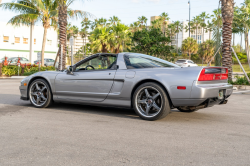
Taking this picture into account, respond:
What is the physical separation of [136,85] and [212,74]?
148 centimetres

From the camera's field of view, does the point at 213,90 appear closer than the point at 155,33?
Yes

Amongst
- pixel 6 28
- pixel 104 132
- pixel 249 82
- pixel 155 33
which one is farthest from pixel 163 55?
pixel 6 28

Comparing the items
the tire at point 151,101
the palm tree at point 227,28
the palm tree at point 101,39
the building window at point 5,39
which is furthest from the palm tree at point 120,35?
the tire at point 151,101

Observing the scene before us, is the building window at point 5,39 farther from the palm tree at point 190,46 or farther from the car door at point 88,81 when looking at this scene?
the car door at point 88,81

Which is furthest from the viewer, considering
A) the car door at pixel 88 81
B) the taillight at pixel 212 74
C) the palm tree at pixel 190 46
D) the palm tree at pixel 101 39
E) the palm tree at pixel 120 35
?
the palm tree at pixel 190 46

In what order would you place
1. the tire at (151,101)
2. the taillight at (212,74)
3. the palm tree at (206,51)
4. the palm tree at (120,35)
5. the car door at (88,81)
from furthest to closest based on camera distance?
the palm tree at (206,51), the palm tree at (120,35), the car door at (88,81), the tire at (151,101), the taillight at (212,74)

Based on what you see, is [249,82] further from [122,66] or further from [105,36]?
[105,36]

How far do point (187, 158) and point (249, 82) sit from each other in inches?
491

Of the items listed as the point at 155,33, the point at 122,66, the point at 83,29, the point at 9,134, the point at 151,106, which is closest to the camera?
the point at 9,134

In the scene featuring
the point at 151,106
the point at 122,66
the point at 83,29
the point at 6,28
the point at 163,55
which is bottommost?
the point at 151,106

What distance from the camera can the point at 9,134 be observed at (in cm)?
459

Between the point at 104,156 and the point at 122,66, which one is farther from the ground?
the point at 122,66

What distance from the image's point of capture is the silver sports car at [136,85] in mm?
5379

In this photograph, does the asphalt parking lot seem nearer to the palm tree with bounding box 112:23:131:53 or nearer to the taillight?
the taillight
